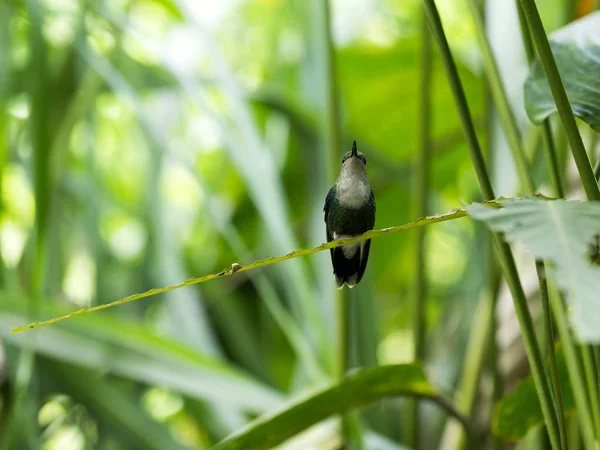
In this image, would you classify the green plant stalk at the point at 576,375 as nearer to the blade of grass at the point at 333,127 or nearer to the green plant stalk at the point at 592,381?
the green plant stalk at the point at 592,381

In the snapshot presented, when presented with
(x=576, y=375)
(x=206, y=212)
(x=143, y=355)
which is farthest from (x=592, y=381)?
(x=206, y=212)

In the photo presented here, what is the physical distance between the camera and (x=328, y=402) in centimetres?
43

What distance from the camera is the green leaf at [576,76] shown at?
0.96 feet

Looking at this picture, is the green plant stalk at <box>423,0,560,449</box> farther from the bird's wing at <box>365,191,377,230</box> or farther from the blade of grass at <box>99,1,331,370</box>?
the blade of grass at <box>99,1,331,370</box>

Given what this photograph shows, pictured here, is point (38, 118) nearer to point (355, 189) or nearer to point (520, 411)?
point (355, 189)

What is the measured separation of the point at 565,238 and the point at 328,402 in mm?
293

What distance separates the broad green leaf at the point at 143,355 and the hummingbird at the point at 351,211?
1.16ft

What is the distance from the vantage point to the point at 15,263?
906mm

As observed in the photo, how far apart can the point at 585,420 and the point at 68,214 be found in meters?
0.95

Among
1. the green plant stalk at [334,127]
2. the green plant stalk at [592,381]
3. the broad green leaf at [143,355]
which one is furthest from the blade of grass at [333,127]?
the green plant stalk at [592,381]

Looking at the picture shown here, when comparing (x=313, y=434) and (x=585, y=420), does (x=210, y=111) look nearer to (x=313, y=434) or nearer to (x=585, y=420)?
(x=313, y=434)

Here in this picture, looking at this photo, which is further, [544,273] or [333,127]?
[333,127]

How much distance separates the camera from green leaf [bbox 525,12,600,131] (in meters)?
0.29

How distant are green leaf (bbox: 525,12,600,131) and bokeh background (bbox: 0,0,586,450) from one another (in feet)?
0.43
